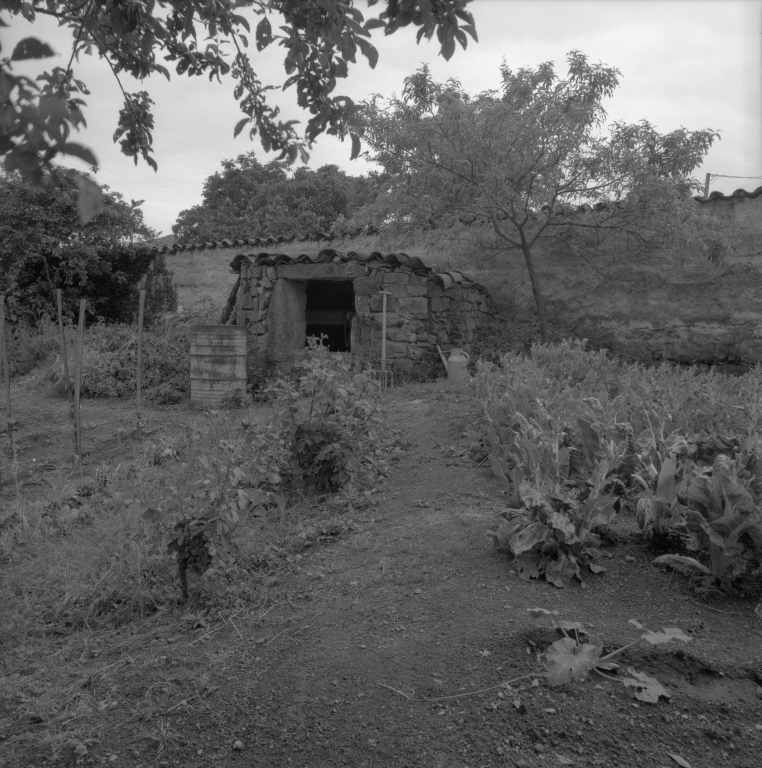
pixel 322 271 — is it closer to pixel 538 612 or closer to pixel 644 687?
pixel 538 612

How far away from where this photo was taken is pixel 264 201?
2102cm

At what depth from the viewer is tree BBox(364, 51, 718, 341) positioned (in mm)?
8633

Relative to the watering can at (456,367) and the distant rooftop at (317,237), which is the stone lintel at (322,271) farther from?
the distant rooftop at (317,237)

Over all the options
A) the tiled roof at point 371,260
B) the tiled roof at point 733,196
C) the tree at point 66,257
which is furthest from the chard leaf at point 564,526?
the tree at point 66,257

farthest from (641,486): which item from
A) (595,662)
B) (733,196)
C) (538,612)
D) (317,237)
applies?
(317,237)

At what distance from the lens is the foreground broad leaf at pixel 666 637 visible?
193 cm

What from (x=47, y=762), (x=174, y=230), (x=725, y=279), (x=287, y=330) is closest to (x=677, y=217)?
(x=725, y=279)

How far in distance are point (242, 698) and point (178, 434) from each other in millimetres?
4611

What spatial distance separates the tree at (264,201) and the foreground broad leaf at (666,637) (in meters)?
18.3

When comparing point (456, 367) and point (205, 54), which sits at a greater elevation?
point (205, 54)

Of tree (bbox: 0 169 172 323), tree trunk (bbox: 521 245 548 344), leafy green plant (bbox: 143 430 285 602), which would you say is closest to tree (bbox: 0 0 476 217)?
leafy green plant (bbox: 143 430 285 602)

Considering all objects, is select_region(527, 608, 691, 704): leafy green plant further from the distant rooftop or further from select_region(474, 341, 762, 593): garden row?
the distant rooftop

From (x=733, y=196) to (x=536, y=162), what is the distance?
273cm

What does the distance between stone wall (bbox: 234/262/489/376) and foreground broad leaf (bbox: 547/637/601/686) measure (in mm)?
6984
